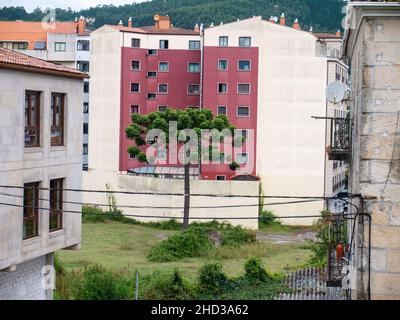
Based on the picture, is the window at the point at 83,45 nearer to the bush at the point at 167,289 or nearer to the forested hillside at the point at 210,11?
the forested hillside at the point at 210,11

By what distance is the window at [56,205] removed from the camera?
17859mm

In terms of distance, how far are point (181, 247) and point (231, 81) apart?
461 inches

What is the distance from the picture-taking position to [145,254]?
34.3 m

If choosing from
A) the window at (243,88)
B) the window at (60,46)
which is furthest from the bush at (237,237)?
the window at (60,46)

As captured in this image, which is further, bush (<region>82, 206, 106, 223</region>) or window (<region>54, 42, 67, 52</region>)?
window (<region>54, 42, 67, 52</region>)

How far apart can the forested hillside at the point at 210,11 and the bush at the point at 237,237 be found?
84.2ft

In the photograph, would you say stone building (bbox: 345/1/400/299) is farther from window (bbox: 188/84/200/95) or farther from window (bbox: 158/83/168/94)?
window (bbox: 158/83/168/94)

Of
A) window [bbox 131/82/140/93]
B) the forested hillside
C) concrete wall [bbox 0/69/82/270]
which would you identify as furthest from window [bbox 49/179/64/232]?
the forested hillside

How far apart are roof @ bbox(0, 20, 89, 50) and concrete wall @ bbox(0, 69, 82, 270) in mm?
36769

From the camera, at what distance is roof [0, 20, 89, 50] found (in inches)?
2164

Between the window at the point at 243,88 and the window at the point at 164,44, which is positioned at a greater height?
the window at the point at 164,44
